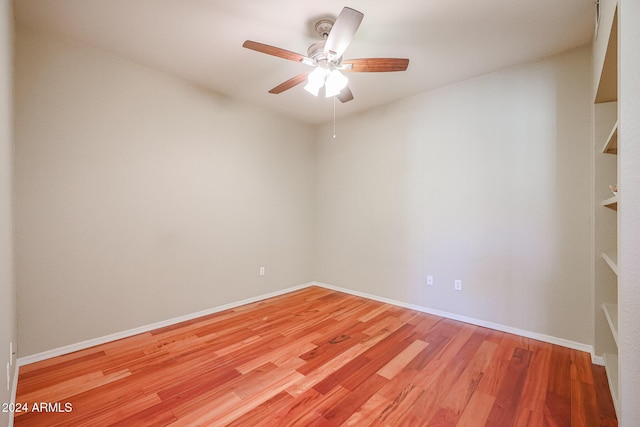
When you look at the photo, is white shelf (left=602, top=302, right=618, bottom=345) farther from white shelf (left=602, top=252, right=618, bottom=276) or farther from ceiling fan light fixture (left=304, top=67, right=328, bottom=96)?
ceiling fan light fixture (left=304, top=67, right=328, bottom=96)

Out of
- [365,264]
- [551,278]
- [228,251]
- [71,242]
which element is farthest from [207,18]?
[551,278]

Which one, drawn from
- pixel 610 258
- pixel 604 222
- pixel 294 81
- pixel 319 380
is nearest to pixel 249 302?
pixel 319 380

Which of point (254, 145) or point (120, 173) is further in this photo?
point (254, 145)

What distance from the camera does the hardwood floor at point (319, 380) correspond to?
1534 millimetres

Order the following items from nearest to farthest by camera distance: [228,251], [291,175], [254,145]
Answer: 1. [228,251]
2. [254,145]
3. [291,175]

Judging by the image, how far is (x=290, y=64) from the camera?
8.39 feet

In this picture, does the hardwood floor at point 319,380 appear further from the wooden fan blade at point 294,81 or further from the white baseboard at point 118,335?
the wooden fan blade at point 294,81

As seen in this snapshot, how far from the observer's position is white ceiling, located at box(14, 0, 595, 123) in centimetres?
184

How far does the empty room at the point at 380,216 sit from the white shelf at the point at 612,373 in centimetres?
3

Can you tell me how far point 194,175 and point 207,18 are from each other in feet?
5.05

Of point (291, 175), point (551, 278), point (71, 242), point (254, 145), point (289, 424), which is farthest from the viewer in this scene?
point (291, 175)

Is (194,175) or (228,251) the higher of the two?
(194,175)

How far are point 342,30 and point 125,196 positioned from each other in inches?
92.2

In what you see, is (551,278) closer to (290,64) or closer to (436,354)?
(436,354)
